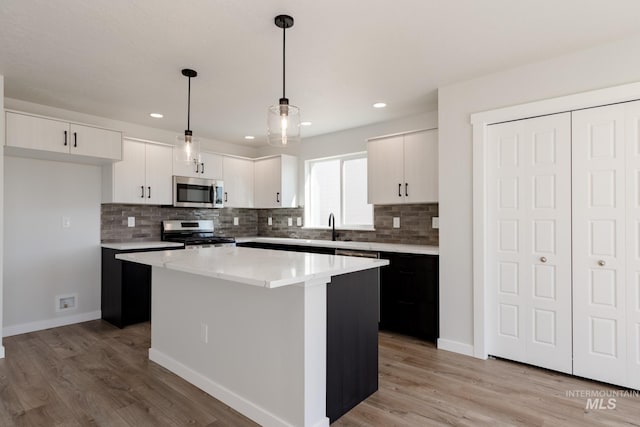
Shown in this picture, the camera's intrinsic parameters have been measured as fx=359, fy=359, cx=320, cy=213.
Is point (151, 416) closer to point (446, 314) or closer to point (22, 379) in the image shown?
point (22, 379)

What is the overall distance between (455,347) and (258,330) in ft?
6.30

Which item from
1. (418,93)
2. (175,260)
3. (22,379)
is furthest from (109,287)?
(418,93)

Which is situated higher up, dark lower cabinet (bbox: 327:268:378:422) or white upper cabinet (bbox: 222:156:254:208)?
white upper cabinet (bbox: 222:156:254:208)

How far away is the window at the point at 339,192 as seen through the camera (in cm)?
473

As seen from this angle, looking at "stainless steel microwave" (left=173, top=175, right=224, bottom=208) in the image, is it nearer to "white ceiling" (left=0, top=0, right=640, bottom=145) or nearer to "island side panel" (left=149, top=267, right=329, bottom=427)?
"white ceiling" (left=0, top=0, right=640, bottom=145)

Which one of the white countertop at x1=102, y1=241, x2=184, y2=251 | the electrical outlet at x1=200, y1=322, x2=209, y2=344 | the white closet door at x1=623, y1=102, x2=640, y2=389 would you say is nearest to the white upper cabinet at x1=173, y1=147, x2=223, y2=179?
the white countertop at x1=102, y1=241, x2=184, y2=251

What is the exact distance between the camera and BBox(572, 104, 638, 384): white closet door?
8.03 feet

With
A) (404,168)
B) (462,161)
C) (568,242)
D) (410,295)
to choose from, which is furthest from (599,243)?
(404,168)

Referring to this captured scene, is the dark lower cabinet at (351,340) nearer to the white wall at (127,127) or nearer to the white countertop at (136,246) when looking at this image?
the white countertop at (136,246)

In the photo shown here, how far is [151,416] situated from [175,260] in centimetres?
93

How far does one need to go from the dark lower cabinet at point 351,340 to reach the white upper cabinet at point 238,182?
3.35 metres

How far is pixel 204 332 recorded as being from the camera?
8.29 ft

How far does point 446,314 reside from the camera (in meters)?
3.23

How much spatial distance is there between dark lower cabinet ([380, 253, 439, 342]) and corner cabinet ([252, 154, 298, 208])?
2.05m
